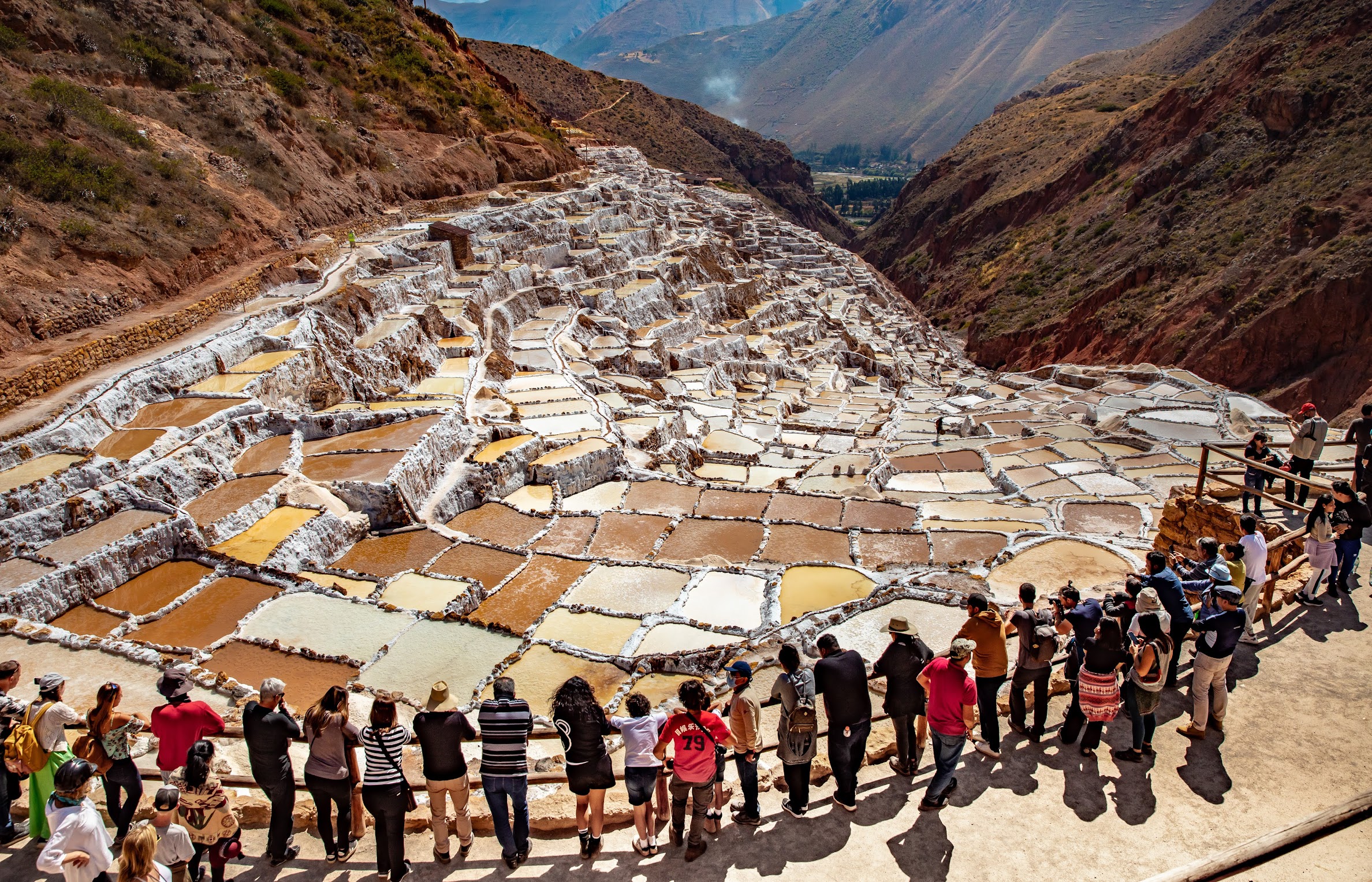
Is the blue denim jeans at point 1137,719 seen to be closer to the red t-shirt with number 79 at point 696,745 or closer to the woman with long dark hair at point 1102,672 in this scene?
the woman with long dark hair at point 1102,672

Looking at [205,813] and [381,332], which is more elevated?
[381,332]

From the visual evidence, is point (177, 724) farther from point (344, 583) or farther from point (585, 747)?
point (344, 583)

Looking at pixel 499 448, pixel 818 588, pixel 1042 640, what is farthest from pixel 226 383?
A: pixel 1042 640

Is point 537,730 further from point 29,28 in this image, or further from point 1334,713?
point 29,28

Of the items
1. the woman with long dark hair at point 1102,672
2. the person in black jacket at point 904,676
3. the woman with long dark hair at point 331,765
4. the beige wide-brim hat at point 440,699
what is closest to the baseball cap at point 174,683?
the woman with long dark hair at point 331,765

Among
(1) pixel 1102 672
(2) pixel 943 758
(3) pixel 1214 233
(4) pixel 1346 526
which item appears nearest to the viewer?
(2) pixel 943 758

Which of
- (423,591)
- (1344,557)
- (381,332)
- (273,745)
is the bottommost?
(423,591)

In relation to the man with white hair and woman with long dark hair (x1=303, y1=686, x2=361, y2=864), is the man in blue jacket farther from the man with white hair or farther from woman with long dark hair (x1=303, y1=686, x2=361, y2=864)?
the man with white hair
